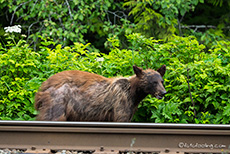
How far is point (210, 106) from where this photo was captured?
7301mm

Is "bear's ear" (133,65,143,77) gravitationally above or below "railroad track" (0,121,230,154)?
above

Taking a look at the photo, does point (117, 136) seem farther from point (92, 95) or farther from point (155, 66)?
point (155, 66)

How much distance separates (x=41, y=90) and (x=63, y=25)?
233 inches

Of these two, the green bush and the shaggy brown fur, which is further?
the green bush

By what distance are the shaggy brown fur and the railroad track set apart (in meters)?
0.88

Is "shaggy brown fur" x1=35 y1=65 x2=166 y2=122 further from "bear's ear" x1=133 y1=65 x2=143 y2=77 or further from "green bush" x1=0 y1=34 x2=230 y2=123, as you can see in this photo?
"green bush" x1=0 y1=34 x2=230 y2=123

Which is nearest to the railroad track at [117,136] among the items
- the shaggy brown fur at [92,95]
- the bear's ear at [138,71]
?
the shaggy brown fur at [92,95]

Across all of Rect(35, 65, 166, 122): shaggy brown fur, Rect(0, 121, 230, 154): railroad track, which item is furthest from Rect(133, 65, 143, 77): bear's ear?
Rect(0, 121, 230, 154): railroad track

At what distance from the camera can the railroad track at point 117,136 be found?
5.03 meters

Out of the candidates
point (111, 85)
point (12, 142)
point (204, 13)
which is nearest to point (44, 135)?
point (12, 142)

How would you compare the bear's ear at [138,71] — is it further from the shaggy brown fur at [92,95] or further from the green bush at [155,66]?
the green bush at [155,66]

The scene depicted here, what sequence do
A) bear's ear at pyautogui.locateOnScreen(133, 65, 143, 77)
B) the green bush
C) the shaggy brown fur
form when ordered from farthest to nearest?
the green bush → bear's ear at pyautogui.locateOnScreen(133, 65, 143, 77) → the shaggy brown fur

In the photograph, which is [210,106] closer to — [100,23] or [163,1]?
[163,1]

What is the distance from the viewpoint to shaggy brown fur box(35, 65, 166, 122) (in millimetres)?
6039
